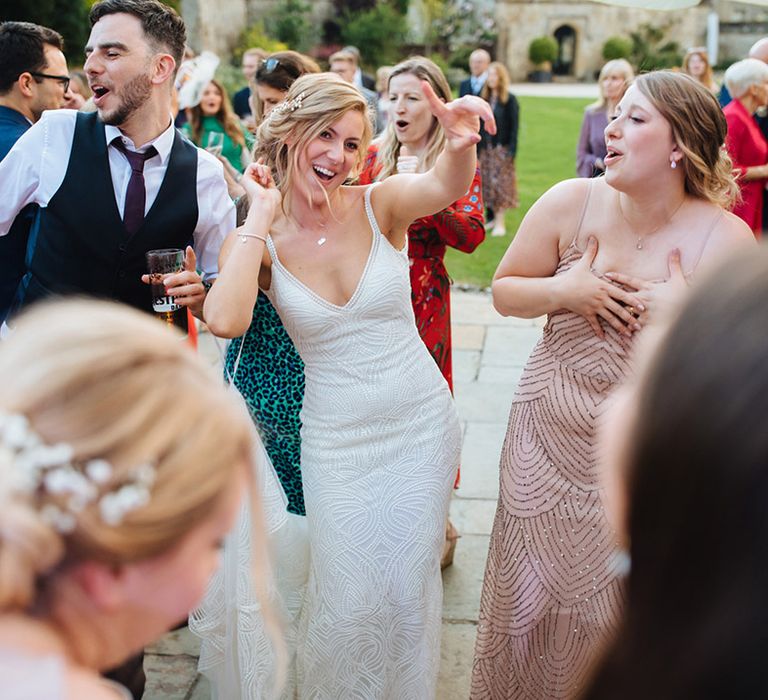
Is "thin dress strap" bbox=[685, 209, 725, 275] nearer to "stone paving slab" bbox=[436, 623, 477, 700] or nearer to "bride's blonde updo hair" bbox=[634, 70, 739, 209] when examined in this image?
"bride's blonde updo hair" bbox=[634, 70, 739, 209]

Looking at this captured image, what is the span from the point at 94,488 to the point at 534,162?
17.8 meters

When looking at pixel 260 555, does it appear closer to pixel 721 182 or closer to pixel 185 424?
pixel 185 424

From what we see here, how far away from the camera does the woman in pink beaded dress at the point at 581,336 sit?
2.78 metres

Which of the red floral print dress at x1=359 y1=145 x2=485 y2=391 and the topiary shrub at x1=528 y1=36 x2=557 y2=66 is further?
the topiary shrub at x1=528 y1=36 x2=557 y2=66

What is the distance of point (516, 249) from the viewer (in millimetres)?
3012

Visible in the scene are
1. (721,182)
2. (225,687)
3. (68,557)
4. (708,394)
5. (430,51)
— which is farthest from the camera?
(430,51)

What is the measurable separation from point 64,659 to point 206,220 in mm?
2504

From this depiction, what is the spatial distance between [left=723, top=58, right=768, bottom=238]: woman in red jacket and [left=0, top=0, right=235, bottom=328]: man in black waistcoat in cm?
458

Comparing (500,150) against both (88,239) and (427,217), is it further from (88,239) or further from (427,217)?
(88,239)

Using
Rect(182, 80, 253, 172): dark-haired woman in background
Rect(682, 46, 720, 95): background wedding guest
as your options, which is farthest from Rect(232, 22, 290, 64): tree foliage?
Rect(182, 80, 253, 172): dark-haired woman in background

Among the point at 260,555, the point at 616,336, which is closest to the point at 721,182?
the point at 616,336

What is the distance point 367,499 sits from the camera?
2982 mm

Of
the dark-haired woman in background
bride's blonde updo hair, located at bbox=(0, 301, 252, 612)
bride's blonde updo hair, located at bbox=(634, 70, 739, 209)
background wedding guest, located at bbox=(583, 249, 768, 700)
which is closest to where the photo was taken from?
background wedding guest, located at bbox=(583, 249, 768, 700)

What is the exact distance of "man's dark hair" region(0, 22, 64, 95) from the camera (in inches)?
157
